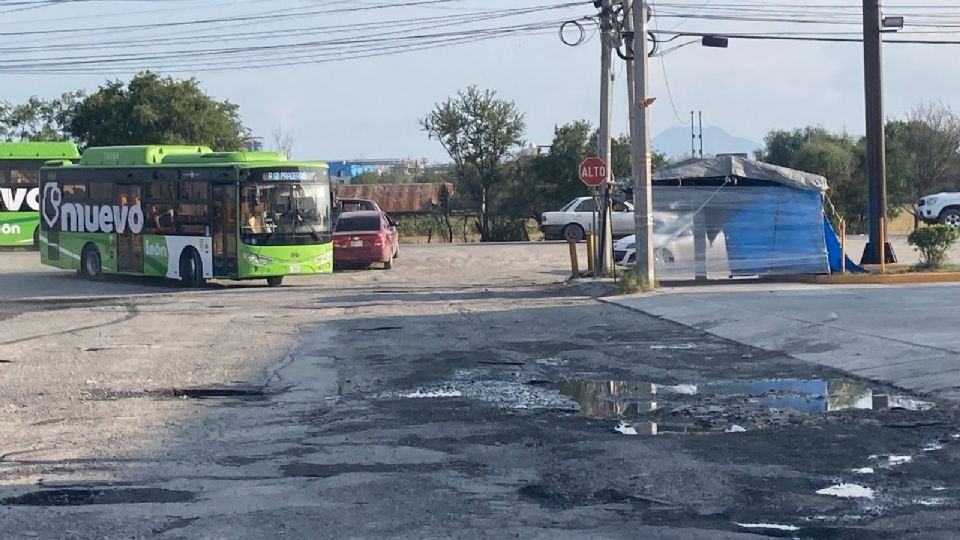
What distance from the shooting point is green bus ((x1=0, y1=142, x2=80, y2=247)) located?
136 ft

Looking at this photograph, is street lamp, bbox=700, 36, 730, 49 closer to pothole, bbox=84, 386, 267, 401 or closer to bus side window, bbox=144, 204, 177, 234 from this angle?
bus side window, bbox=144, 204, 177, 234

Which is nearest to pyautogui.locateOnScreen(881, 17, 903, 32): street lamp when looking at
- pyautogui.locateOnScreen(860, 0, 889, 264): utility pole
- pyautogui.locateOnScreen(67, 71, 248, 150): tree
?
pyautogui.locateOnScreen(860, 0, 889, 264): utility pole

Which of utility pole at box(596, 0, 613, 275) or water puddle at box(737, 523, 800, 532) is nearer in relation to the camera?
water puddle at box(737, 523, 800, 532)

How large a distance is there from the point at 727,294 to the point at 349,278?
11545 mm

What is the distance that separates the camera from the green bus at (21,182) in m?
Result: 41.6

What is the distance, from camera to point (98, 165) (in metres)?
31.2

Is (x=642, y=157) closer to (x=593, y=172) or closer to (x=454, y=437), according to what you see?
(x=593, y=172)

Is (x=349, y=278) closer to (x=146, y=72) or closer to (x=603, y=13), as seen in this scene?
(x=603, y=13)

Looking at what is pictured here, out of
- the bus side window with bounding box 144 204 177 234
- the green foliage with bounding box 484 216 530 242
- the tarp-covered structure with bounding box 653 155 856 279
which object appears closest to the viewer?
the tarp-covered structure with bounding box 653 155 856 279

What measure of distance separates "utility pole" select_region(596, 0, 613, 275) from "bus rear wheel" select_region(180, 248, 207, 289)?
31.0 feet

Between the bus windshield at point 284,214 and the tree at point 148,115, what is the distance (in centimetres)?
2913

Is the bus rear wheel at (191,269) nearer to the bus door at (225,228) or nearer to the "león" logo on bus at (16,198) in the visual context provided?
the bus door at (225,228)

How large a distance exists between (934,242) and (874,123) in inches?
125

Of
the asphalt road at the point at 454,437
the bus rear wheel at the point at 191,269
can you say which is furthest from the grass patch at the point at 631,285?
the bus rear wheel at the point at 191,269
